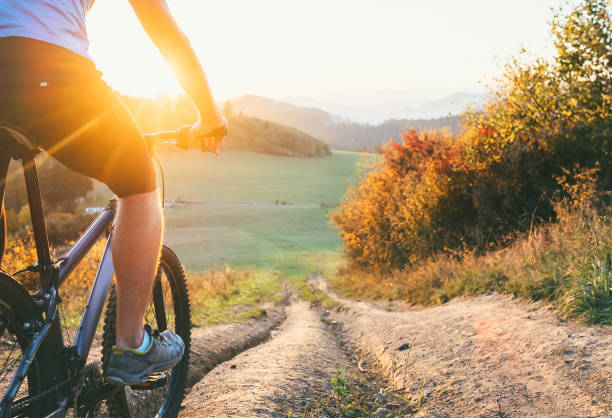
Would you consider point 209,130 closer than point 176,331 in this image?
Yes

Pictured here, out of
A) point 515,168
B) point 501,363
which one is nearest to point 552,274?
A: point 501,363

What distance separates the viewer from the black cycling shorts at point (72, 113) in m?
1.59

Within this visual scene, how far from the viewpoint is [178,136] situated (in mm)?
2314

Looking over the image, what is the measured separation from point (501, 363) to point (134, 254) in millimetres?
3237

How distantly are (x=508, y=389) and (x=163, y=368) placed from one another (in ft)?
8.26

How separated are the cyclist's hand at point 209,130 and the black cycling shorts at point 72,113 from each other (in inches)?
14.6

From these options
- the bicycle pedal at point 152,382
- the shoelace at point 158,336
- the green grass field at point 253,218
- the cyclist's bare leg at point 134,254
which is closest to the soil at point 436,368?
the bicycle pedal at point 152,382

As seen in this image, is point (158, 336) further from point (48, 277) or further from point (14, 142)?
point (14, 142)

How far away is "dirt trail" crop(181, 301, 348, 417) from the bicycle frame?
1174 mm

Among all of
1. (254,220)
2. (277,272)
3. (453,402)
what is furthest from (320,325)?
(254,220)

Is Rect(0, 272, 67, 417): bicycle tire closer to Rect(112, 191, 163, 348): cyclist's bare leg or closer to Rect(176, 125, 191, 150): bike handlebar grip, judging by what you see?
Rect(112, 191, 163, 348): cyclist's bare leg

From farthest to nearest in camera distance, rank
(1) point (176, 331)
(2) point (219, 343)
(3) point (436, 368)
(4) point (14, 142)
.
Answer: (2) point (219, 343) → (3) point (436, 368) → (1) point (176, 331) → (4) point (14, 142)

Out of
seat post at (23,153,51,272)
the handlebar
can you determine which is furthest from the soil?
the handlebar

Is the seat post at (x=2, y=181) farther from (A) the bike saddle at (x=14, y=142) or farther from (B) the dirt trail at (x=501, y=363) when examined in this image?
(B) the dirt trail at (x=501, y=363)
